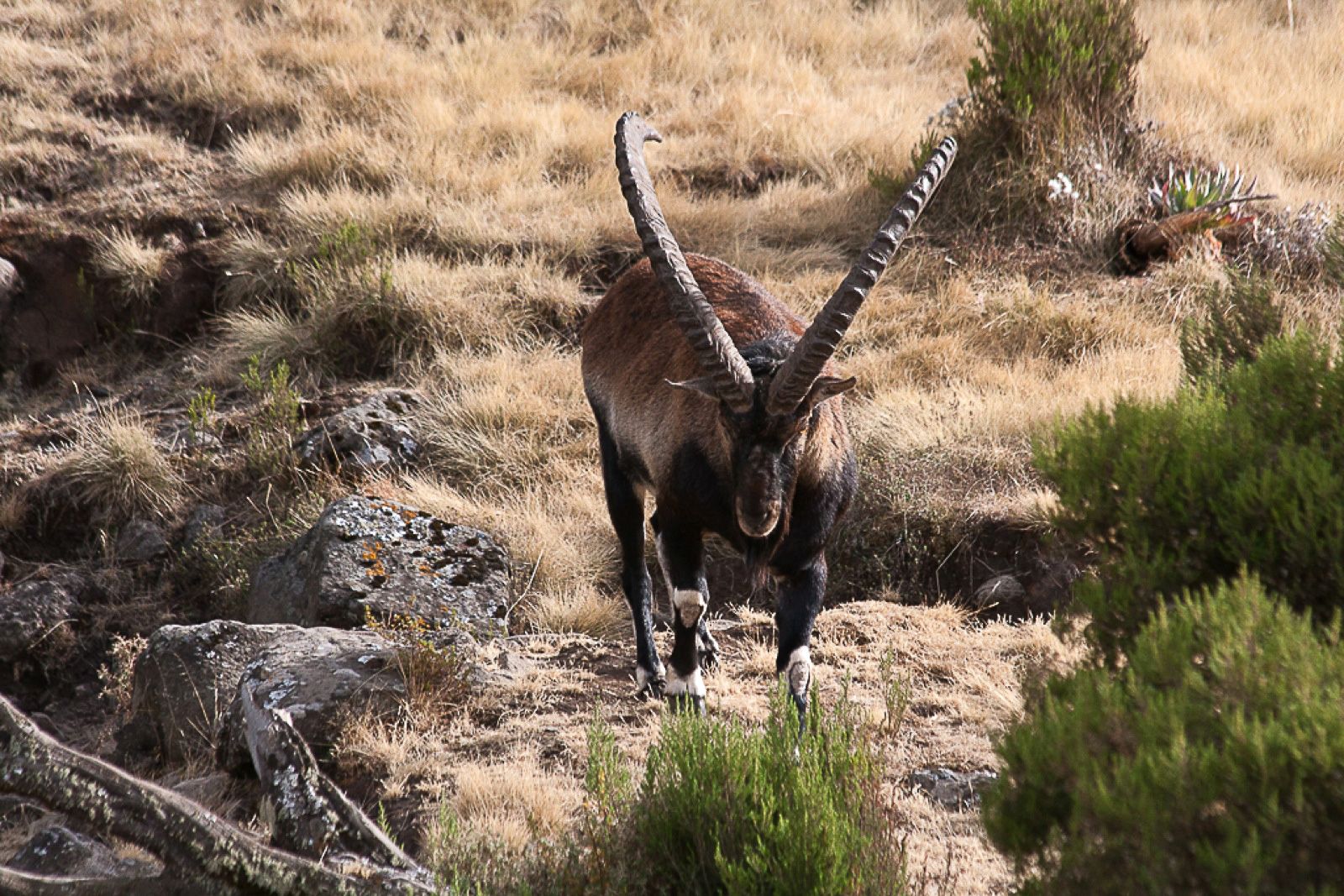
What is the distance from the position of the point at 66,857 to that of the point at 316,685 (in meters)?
1.34

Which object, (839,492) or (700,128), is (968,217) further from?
(839,492)

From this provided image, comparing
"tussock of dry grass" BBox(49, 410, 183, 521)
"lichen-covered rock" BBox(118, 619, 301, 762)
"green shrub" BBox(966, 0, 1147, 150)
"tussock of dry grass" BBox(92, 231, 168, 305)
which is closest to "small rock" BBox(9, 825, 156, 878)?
"lichen-covered rock" BBox(118, 619, 301, 762)

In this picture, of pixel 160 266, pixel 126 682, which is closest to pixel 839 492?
pixel 126 682

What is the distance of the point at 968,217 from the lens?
11.2m

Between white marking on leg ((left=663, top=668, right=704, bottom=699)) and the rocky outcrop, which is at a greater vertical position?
white marking on leg ((left=663, top=668, right=704, bottom=699))

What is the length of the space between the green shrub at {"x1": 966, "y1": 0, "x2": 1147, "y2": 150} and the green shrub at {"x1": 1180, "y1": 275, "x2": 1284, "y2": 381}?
16.2 feet

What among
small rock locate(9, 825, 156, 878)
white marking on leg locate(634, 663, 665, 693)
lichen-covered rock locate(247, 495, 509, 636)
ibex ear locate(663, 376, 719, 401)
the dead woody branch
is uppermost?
ibex ear locate(663, 376, 719, 401)

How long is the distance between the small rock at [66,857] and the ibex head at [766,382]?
244cm

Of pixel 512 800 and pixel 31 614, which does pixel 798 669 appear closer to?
pixel 512 800

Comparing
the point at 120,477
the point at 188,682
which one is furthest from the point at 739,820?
the point at 120,477

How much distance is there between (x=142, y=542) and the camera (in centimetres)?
857

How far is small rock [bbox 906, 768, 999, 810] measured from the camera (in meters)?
4.60

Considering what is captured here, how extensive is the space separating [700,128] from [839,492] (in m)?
8.63

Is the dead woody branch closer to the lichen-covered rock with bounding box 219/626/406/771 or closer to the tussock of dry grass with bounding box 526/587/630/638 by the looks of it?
the lichen-covered rock with bounding box 219/626/406/771
